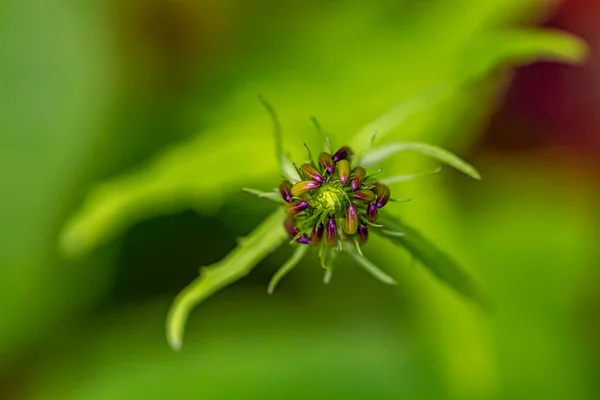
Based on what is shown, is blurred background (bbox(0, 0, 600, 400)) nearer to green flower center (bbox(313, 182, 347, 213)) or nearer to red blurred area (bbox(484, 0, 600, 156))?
red blurred area (bbox(484, 0, 600, 156))

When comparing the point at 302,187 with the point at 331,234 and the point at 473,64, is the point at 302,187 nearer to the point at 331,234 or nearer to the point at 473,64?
the point at 331,234

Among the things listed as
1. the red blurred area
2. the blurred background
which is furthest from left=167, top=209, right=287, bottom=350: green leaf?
the red blurred area

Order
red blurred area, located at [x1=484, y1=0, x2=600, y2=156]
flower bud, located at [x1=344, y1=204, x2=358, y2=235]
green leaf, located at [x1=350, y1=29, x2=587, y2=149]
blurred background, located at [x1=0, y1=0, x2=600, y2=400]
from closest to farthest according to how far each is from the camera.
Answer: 1. flower bud, located at [x1=344, y1=204, x2=358, y2=235]
2. green leaf, located at [x1=350, y1=29, x2=587, y2=149]
3. blurred background, located at [x1=0, y1=0, x2=600, y2=400]
4. red blurred area, located at [x1=484, y1=0, x2=600, y2=156]

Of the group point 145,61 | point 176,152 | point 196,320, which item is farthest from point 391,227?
point 145,61

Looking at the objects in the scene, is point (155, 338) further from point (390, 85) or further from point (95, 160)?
point (390, 85)

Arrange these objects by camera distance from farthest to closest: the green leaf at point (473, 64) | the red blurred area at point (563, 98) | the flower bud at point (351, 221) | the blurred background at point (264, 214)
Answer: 1. the red blurred area at point (563, 98)
2. the blurred background at point (264, 214)
3. the green leaf at point (473, 64)
4. the flower bud at point (351, 221)

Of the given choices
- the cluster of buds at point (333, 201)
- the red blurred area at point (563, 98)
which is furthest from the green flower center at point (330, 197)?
the red blurred area at point (563, 98)

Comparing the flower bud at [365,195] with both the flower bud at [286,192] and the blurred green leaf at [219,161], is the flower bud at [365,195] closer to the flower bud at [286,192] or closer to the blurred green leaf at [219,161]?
the flower bud at [286,192]
